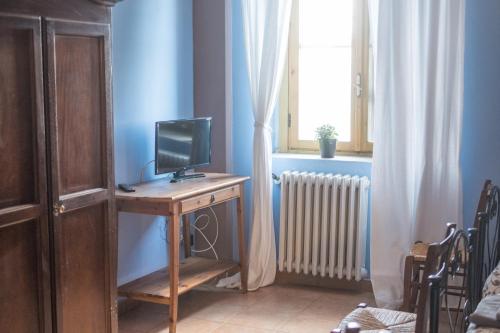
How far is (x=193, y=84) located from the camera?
4879 mm

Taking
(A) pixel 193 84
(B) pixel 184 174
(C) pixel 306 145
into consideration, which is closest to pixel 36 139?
(B) pixel 184 174

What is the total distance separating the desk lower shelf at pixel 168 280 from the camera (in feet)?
13.3

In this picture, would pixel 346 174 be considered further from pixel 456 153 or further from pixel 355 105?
pixel 456 153

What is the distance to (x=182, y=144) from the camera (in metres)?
4.37

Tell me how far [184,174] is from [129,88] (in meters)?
0.63

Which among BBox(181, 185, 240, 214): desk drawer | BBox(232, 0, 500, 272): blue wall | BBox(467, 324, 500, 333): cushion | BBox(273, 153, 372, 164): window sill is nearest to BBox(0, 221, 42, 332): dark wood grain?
BBox(181, 185, 240, 214): desk drawer

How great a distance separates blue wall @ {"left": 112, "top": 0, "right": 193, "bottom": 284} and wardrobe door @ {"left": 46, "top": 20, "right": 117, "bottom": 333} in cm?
81

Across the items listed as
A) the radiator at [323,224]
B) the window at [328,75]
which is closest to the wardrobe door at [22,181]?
the radiator at [323,224]

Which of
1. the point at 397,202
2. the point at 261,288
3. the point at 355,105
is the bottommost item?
the point at 261,288

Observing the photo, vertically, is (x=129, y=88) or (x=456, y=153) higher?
(x=129, y=88)

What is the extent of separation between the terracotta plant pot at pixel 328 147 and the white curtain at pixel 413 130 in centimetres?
40

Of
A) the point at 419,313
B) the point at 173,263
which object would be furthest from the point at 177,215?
the point at 419,313

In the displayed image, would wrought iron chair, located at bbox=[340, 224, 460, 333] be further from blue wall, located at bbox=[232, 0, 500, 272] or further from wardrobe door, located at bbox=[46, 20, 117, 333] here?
blue wall, located at bbox=[232, 0, 500, 272]

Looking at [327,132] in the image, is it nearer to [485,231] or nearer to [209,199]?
[209,199]
